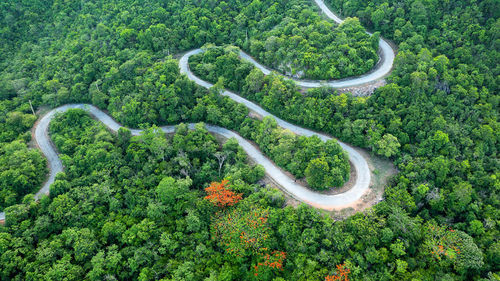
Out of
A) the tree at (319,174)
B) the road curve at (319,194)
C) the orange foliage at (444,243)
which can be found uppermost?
the tree at (319,174)

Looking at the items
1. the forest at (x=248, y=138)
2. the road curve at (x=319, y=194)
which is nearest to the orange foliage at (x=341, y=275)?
the forest at (x=248, y=138)

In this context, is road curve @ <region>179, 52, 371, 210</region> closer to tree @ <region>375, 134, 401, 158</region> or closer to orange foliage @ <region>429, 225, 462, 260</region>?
tree @ <region>375, 134, 401, 158</region>

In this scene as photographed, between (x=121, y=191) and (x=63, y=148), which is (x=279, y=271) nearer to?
(x=121, y=191)

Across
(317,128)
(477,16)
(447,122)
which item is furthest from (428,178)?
(477,16)

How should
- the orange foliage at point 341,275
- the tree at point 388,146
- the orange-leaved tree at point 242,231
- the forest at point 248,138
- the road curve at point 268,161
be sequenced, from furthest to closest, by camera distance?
the tree at point 388,146 → the road curve at point 268,161 → the orange-leaved tree at point 242,231 → the forest at point 248,138 → the orange foliage at point 341,275

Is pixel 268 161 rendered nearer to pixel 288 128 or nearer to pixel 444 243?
pixel 288 128

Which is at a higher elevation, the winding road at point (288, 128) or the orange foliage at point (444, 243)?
the winding road at point (288, 128)

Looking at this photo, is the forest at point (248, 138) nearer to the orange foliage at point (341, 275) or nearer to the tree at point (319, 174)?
the orange foliage at point (341, 275)
